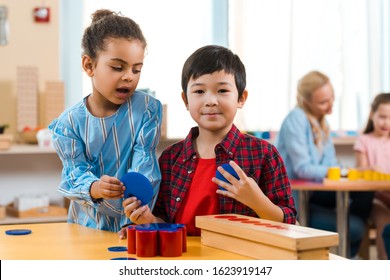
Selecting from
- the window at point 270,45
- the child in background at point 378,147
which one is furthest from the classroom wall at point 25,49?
the child in background at point 378,147

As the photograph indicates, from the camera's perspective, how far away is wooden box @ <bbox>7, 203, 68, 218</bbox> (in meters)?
3.92

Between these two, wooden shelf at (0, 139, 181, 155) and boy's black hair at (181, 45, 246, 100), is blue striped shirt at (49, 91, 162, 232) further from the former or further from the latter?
wooden shelf at (0, 139, 181, 155)

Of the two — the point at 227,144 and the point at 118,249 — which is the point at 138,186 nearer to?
the point at 118,249

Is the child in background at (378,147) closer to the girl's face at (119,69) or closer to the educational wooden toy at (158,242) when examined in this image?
the girl's face at (119,69)

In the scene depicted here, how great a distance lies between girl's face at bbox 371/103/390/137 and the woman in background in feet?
1.14

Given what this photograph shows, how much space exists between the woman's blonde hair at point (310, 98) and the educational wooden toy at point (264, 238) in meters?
2.54

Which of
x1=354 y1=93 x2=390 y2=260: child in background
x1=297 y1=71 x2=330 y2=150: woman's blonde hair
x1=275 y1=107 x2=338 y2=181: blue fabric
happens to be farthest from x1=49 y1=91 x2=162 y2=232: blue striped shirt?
x1=354 y1=93 x2=390 y2=260: child in background

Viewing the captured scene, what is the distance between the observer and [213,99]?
160cm

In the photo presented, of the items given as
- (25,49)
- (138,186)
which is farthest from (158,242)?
(25,49)

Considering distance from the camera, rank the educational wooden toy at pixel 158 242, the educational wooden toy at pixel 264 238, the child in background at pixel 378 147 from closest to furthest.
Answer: the educational wooden toy at pixel 264 238 < the educational wooden toy at pixel 158 242 < the child in background at pixel 378 147

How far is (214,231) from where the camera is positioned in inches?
54.2

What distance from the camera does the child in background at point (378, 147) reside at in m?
3.97

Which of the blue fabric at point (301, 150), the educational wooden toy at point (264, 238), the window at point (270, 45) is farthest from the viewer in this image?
the window at point (270, 45)
